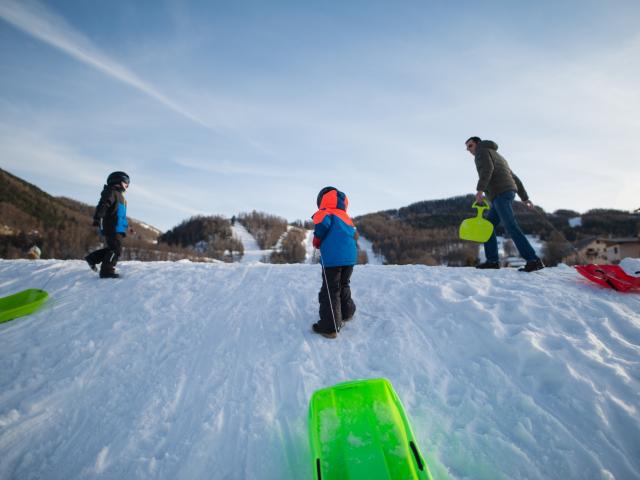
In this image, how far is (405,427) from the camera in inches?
96.3

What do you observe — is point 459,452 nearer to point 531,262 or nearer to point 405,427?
point 405,427

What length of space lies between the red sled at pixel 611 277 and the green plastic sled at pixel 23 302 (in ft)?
31.1

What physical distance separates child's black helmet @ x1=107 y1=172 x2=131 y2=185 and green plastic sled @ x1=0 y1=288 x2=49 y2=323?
8.12ft

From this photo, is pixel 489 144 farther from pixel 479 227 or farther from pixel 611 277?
pixel 611 277

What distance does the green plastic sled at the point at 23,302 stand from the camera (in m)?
4.96

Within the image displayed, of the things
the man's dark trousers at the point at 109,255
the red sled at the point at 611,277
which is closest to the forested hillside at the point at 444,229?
the red sled at the point at 611,277

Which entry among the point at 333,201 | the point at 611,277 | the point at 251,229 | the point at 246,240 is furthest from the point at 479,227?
the point at 251,229

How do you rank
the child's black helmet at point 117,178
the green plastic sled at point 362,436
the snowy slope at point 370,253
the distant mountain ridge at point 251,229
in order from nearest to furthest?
the green plastic sled at point 362,436
the child's black helmet at point 117,178
the distant mountain ridge at point 251,229
the snowy slope at point 370,253

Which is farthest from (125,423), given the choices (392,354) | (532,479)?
(532,479)

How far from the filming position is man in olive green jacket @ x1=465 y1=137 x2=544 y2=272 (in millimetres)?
5824

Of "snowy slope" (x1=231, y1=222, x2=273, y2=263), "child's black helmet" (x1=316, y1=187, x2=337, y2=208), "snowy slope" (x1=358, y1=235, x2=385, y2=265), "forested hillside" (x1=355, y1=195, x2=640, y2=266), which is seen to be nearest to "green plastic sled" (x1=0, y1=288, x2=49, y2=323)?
"child's black helmet" (x1=316, y1=187, x2=337, y2=208)

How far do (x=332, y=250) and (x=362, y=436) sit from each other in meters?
2.32

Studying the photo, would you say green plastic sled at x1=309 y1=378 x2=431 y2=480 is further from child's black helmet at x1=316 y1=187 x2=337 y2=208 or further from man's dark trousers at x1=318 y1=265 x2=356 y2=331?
child's black helmet at x1=316 y1=187 x2=337 y2=208

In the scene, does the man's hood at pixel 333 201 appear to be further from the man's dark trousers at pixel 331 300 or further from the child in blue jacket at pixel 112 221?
the child in blue jacket at pixel 112 221
